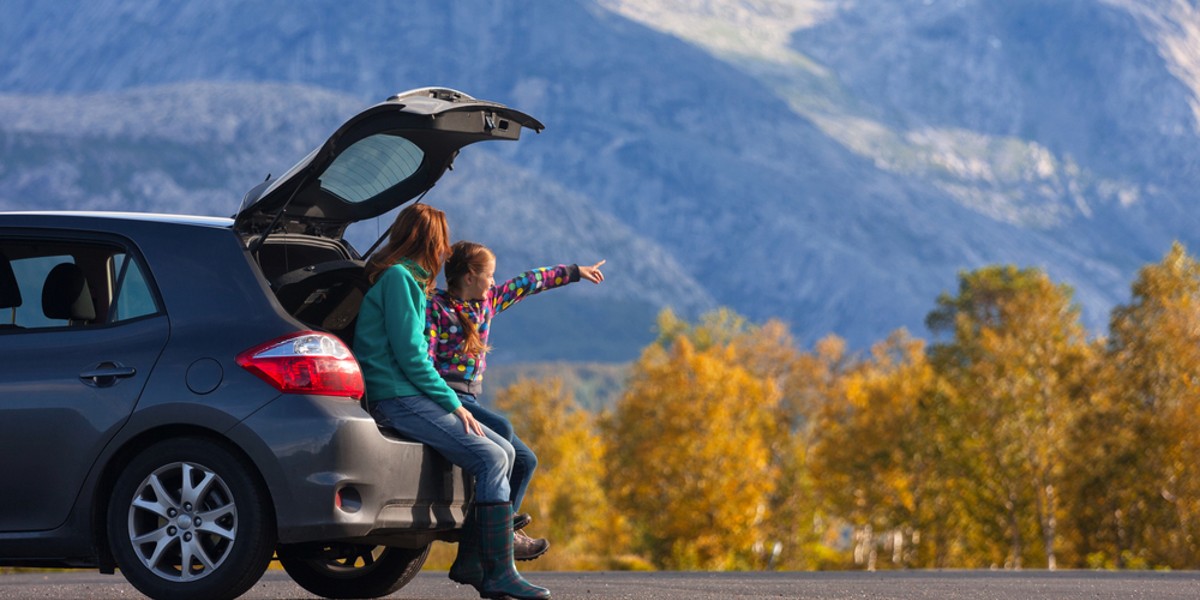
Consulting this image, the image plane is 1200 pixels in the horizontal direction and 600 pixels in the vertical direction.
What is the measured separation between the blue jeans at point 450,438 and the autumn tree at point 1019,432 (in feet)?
149


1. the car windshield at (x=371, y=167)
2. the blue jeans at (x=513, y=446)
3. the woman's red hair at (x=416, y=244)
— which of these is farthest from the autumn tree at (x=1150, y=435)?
the woman's red hair at (x=416, y=244)

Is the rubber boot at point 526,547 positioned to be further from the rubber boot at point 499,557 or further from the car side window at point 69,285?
the car side window at point 69,285

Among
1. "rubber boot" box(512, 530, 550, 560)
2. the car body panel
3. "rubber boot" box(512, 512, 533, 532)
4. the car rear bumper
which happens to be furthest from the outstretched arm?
the car body panel

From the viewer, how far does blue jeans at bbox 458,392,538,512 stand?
733 cm

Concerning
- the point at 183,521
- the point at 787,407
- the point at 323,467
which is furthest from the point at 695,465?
the point at 323,467

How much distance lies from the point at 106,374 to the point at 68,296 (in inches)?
25.1

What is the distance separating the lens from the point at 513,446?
7.37 m

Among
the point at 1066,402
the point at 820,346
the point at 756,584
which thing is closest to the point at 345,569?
the point at 756,584

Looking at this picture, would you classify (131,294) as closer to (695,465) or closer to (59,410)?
(59,410)

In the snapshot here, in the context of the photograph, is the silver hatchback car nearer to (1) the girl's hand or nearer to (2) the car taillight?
(2) the car taillight

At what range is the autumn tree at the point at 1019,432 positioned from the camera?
169 ft

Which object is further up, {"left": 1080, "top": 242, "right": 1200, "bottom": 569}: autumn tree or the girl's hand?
{"left": 1080, "top": 242, "right": 1200, "bottom": 569}: autumn tree

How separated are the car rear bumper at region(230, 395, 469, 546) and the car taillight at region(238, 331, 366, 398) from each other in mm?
51

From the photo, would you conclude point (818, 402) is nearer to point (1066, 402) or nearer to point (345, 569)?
point (1066, 402)
